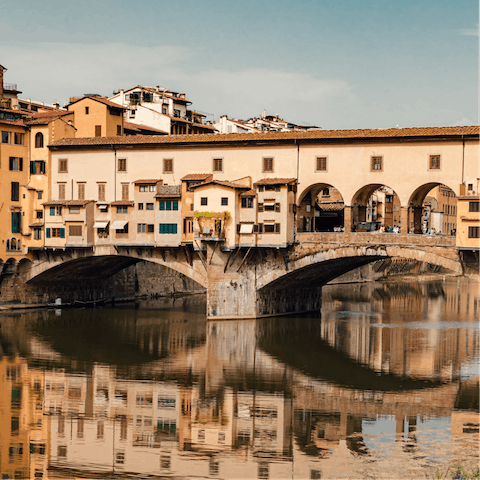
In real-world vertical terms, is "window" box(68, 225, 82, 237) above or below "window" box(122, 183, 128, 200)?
below

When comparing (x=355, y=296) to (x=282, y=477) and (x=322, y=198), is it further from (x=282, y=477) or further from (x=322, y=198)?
(x=282, y=477)

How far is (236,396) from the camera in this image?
34125mm

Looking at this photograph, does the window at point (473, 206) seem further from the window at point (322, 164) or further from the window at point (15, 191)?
the window at point (15, 191)

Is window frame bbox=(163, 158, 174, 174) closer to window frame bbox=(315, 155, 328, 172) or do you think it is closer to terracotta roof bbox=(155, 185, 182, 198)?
terracotta roof bbox=(155, 185, 182, 198)

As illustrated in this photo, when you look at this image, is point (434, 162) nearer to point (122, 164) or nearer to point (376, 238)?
point (376, 238)

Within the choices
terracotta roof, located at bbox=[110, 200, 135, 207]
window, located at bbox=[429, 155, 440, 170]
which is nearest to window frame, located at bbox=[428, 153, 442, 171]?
window, located at bbox=[429, 155, 440, 170]

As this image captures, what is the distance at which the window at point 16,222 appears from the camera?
188 ft

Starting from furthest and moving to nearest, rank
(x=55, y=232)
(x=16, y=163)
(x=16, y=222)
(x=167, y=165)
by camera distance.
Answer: (x=16, y=222), (x=16, y=163), (x=55, y=232), (x=167, y=165)

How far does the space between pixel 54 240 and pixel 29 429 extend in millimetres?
28657

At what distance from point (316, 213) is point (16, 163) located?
20.4m

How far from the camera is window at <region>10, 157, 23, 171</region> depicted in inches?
2243

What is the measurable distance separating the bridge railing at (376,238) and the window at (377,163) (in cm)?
387

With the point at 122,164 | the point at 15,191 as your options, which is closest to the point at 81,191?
the point at 122,164

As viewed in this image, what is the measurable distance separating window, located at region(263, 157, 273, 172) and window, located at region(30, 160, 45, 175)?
15.7 metres
